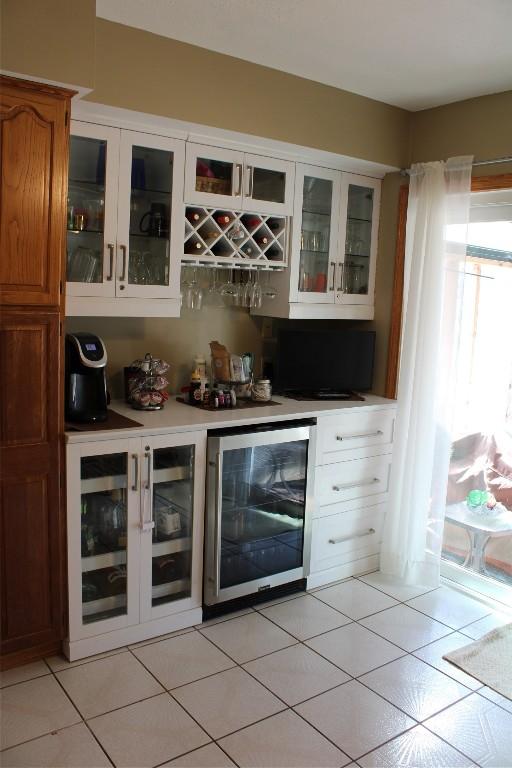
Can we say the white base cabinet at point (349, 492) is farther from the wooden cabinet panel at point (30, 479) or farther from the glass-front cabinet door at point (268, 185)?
the wooden cabinet panel at point (30, 479)

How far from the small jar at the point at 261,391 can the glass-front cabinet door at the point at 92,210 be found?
0.95m

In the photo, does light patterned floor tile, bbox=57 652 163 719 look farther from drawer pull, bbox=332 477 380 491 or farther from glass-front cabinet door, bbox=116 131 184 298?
glass-front cabinet door, bbox=116 131 184 298

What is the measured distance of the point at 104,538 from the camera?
2863 mm

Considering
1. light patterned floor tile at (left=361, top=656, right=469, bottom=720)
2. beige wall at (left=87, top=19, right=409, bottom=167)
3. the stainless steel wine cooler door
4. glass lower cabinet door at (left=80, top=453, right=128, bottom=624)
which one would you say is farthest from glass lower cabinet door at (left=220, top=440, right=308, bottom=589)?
beige wall at (left=87, top=19, right=409, bottom=167)

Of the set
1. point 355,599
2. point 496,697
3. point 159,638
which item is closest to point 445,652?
point 496,697

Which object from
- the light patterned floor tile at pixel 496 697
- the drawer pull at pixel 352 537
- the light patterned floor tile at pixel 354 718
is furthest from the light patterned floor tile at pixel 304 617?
the light patterned floor tile at pixel 496 697

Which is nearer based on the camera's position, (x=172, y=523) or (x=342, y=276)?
(x=172, y=523)

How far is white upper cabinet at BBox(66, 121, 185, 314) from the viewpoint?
285cm

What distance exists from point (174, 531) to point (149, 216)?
4.79ft

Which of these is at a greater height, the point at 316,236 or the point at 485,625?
the point at 316,236

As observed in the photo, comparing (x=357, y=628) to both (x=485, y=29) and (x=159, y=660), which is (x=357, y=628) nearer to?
(x=159, y=660)

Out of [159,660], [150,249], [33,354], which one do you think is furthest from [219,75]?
[159,660]

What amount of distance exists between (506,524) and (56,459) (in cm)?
239

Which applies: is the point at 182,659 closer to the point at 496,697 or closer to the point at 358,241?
the point at 496,697
